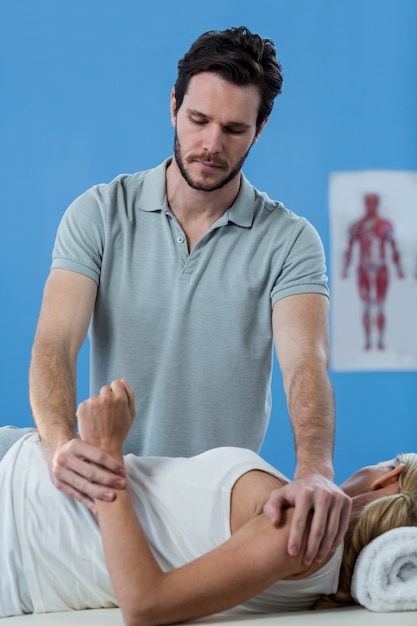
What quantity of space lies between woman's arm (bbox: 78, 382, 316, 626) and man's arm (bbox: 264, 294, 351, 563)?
0.10 feet

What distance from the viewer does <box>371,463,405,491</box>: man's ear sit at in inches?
69.7

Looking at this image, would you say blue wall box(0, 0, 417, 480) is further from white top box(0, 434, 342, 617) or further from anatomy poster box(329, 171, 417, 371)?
white top box(0, 434, 342, 617)

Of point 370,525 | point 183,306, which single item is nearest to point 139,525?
point 370,525

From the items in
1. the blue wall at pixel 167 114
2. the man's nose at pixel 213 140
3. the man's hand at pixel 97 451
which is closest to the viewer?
the man's hand at pixel 97 451

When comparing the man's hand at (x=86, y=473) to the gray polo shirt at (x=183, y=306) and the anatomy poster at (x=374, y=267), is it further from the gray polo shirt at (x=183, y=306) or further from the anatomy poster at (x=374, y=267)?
the anatomy poster at (x=374, y=267)

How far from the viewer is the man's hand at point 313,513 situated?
1.45m

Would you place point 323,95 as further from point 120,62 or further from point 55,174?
point 55,174

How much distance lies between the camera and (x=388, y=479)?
1.78m

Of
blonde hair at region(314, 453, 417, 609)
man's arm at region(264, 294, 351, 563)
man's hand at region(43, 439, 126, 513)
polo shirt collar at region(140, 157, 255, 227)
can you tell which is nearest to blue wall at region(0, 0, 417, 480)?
polo shirt collar at region(140, 157, 255, 227)

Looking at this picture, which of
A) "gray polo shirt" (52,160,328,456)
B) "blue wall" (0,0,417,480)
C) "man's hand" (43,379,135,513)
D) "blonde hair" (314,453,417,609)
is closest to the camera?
"man's hand" (43,379,135,513)

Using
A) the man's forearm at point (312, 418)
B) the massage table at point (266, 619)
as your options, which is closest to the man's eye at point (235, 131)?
the man's forearm at point (312, 418)

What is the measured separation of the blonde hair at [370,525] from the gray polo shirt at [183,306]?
58cm

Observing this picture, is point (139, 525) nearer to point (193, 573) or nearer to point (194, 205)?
point (193, 573)

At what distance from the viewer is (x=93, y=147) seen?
346 centimetres
